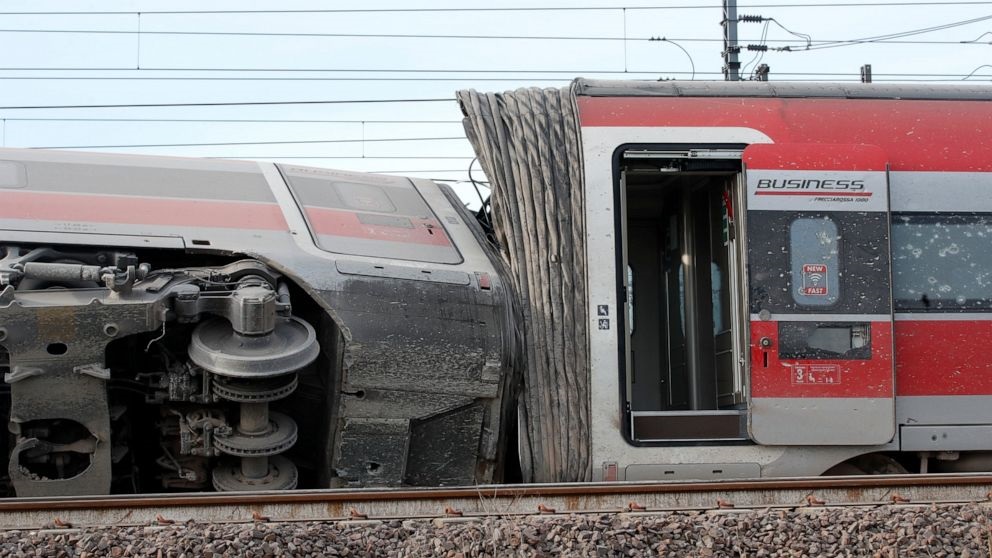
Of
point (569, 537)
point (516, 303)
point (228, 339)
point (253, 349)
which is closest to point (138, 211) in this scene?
point (228, 339)

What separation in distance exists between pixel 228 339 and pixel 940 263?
15.7 feet

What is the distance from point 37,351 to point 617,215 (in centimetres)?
373

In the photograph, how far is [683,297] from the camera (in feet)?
30.6

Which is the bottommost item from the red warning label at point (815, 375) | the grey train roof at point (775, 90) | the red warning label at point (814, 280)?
the red warning label at point (815, 375)

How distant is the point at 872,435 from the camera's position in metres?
7.36

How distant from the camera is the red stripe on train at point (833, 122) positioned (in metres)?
7.68

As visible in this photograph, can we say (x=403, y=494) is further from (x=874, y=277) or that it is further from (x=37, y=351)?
(x=874, y=277)

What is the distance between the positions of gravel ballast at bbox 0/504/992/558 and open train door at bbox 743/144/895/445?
2157mm

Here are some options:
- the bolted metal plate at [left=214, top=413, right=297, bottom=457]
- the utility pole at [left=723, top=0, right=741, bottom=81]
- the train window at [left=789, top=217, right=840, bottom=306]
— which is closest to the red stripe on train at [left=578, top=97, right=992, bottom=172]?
the train window at [left=789, top=217, right=840, bottom=306]

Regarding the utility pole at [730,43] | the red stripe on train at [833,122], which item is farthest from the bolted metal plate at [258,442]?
the utility pole at [730,43]

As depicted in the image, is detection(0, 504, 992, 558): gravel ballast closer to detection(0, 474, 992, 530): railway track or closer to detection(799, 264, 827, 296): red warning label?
detection(0, 474, 992, 530): railway track

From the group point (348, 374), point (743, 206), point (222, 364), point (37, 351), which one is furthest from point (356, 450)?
point (743, 206)

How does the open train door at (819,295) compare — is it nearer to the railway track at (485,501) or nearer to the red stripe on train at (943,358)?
the red stripe on train at (943,358)

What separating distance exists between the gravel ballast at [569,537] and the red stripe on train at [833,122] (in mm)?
3261
